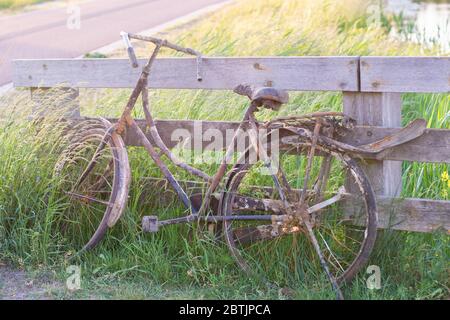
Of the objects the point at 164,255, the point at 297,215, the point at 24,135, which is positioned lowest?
the point at 164,255

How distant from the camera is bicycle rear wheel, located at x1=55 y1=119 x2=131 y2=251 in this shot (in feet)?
16.8

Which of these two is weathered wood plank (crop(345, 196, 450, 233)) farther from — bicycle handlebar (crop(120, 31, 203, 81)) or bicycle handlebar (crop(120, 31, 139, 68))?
bicycle handlebar (crop(120, 31, 139, 68))

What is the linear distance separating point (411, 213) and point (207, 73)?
1.52 metres

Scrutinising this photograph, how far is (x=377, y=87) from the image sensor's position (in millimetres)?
4645

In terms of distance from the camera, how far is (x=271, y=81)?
195 inches

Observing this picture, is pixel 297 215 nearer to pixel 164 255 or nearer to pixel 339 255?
pixel 339 255

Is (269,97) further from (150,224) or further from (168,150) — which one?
(150,224)

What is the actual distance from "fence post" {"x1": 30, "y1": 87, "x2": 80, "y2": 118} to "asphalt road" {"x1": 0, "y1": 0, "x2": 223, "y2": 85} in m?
4.17

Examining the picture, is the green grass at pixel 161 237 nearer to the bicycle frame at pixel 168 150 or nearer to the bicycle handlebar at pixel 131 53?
the bicycle frame at pixel 168 150

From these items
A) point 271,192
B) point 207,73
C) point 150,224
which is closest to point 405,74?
point 271,192

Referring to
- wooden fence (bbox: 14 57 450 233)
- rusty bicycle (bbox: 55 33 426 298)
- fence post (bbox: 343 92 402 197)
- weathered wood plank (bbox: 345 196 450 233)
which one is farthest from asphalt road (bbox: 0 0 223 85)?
weathered wood plank (bbox: 345 196 450 233)

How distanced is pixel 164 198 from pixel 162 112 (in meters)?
0.90

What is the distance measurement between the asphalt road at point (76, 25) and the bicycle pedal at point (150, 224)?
5.48m

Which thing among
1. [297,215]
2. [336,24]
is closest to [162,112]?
[297,215]
